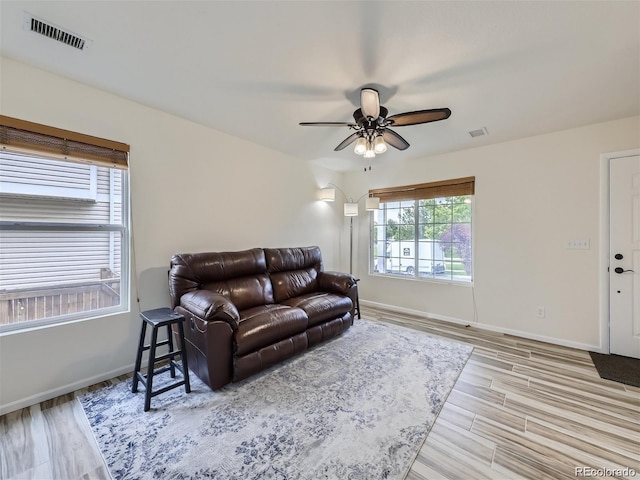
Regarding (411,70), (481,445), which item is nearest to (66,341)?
(481,445)

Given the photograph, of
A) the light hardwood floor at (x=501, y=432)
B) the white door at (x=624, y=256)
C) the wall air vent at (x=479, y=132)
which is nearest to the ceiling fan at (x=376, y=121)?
the wall air vent at (x=479, y=132)

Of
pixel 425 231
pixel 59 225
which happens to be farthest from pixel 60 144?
pixel 425 231

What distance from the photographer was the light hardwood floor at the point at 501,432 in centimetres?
147

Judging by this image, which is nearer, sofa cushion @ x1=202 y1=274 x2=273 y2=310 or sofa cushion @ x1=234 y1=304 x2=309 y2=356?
sofa cushion @ x1=234 y1=304 x2=309 y2=356

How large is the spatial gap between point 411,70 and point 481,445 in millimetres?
2606

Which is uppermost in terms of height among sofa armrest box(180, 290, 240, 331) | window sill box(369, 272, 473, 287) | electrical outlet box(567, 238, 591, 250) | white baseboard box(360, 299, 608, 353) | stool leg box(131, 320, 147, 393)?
electrical outlet box(567, 238, 591, 250)

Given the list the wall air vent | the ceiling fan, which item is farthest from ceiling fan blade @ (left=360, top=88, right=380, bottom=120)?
the wall air vent

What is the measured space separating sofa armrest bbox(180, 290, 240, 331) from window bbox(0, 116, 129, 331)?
798 mm

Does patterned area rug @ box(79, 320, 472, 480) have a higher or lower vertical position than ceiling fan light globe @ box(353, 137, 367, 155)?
lower

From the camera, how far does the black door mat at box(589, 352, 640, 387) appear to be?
2.38 meters

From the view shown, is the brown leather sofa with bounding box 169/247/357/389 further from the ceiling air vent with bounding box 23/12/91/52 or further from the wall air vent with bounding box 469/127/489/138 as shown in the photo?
the wall air vent with bounding box 469/127/489/138

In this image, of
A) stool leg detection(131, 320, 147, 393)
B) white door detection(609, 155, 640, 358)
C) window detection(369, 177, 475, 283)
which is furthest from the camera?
window detection(369, 177, 475, 283)

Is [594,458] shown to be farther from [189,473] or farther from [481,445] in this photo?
Answer: [189,473]

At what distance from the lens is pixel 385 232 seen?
481 cm
